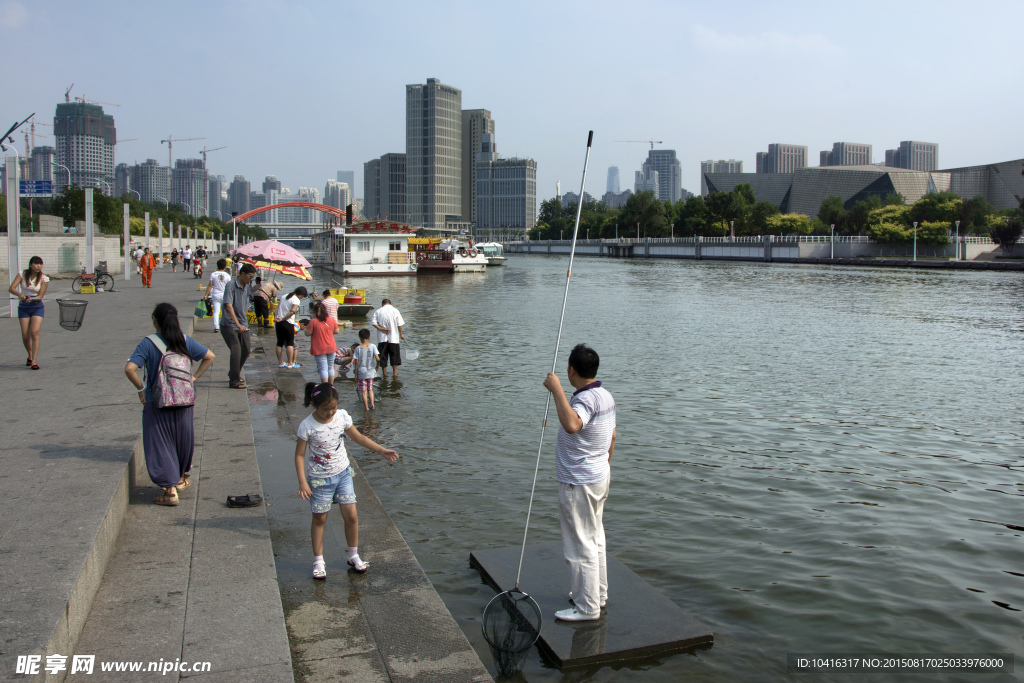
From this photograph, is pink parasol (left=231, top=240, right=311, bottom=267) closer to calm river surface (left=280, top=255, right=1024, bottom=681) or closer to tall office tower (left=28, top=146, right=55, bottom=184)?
calm river surface (left=280, top=255, right=1024, bottom=681)

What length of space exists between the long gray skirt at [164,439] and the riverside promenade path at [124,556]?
0.83 feet

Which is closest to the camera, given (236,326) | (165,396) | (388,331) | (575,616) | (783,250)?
(575,616)

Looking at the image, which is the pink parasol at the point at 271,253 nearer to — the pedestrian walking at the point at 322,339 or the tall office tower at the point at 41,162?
the pedestrian walking at the point at 322,339

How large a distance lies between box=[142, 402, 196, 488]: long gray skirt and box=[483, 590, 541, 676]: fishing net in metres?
3.08

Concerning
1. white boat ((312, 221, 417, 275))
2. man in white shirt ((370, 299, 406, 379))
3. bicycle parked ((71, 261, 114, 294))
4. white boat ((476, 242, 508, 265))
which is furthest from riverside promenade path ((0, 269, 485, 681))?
white boat ((476, 242, 508, 265))

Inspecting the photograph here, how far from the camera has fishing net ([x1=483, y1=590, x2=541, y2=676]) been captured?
5062mm

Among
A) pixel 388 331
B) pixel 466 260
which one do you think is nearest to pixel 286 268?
pixel 388 331

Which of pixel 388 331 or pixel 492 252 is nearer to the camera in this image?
pixel 388 331

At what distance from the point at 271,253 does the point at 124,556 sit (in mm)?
16807

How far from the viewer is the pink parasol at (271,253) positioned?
21.2 meters

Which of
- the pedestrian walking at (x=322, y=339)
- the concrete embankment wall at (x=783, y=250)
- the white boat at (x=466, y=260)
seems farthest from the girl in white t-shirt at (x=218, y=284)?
the concrete embankment wall at (x=783, y=250)

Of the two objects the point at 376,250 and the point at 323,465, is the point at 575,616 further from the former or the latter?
the point at 376,250

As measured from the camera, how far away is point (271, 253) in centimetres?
2142

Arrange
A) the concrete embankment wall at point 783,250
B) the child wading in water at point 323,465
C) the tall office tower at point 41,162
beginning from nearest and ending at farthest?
the child wading in water at point 323,465, the concrete embankment wall at point 783,250, the tall office tower at point 41,162
